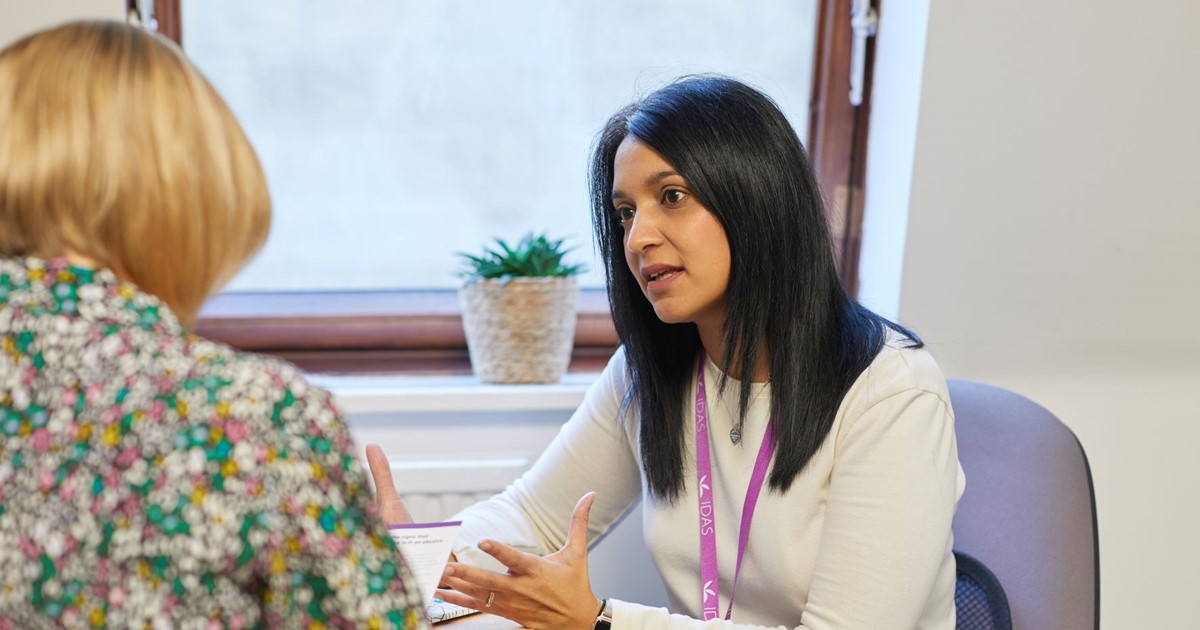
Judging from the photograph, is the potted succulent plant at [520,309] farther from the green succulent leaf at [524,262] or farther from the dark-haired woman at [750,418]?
the dark-haired woman at [750,418]

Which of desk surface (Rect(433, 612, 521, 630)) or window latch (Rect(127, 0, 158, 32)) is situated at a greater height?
window latch (Rect(127, 0, 158, 32))

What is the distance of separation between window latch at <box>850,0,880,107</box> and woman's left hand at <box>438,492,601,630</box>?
1189 mm

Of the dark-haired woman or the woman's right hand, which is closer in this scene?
the dark-haired woman

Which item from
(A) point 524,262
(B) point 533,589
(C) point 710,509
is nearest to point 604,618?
(B) point 533,589

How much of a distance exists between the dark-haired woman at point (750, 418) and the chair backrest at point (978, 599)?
0.07 meters

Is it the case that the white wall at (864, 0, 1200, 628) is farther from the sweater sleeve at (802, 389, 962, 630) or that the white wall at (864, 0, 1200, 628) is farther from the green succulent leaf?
the sweater sleeve at (802, 389, 962, 630)

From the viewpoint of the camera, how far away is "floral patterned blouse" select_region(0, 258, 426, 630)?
2.45ft

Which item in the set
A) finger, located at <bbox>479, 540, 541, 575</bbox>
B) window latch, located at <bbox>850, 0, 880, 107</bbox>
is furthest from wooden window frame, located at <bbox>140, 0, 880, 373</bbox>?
finger, located at <bbox>479, 540, 541, 575</bbox>

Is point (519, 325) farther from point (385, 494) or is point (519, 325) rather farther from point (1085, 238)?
point (1085, 238)

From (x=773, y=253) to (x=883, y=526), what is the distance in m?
0.36

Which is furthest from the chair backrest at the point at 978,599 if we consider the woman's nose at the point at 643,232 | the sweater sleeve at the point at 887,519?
the woman's nose at the point at 643,232

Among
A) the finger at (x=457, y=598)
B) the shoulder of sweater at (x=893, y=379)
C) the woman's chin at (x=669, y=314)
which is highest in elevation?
the woman's chin at (x=669, y=314)

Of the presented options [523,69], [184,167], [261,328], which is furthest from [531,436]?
[184,167]

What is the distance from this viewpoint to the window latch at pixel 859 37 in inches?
85.4
